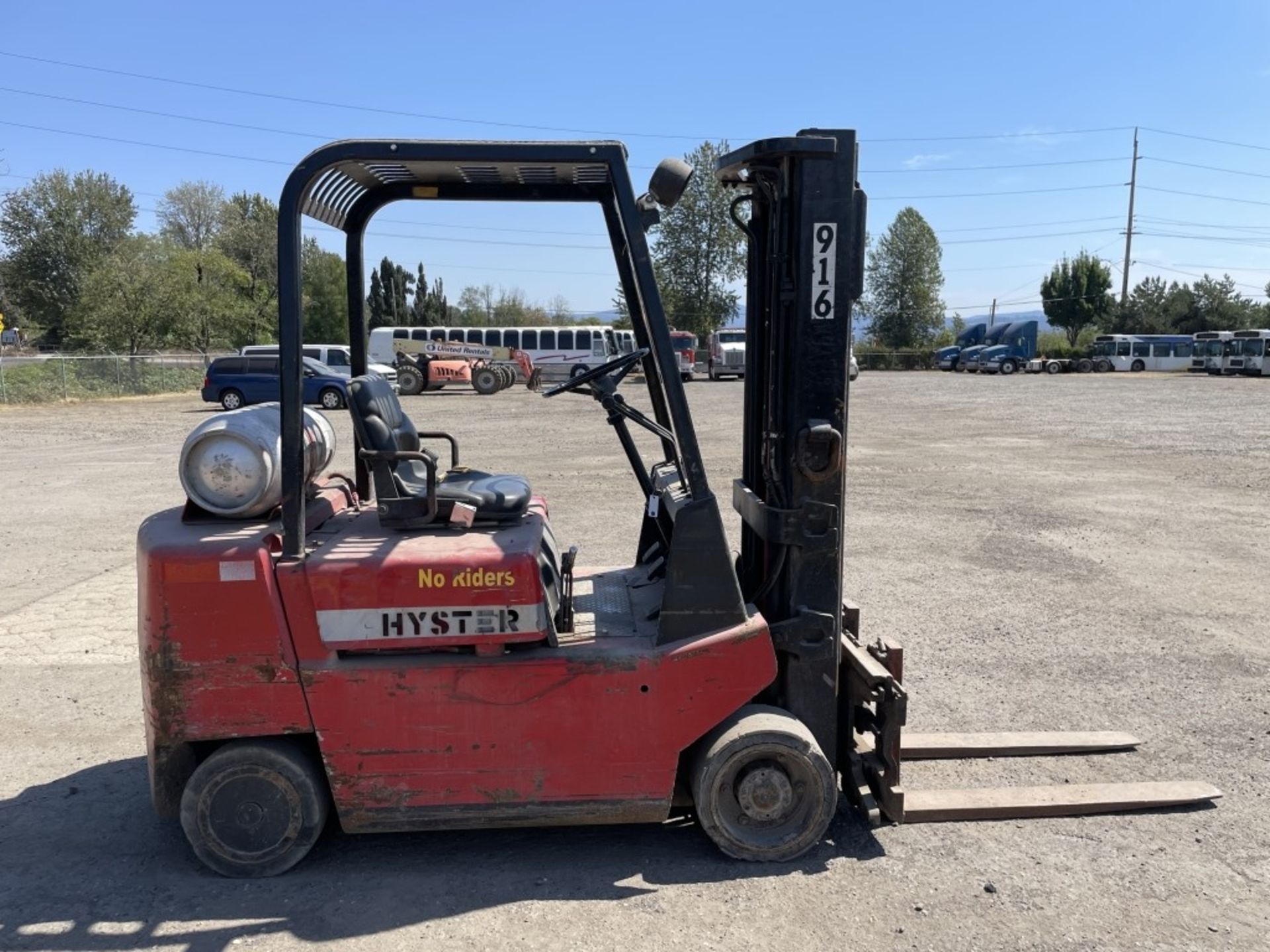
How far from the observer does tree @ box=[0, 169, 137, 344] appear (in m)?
54.6

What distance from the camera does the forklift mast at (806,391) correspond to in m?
3.71

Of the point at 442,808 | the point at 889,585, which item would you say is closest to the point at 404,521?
the point at 442,808

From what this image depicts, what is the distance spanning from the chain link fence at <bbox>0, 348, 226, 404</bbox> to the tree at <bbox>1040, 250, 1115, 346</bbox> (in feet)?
224

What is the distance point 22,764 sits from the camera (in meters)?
4.71

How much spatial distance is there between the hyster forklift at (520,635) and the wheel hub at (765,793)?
0.4 inches

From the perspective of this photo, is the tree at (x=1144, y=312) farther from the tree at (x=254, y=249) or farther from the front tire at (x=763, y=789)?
the front tire at (x=763, y=789)

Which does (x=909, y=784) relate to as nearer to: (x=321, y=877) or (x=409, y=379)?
(x=321, y=877)

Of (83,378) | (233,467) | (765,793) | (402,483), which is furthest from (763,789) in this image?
(83,378)

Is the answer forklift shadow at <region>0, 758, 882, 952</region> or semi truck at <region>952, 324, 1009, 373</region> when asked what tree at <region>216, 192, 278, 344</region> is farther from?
forklift shadow at <region>0, 758, 882, 952</region>

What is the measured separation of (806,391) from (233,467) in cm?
229

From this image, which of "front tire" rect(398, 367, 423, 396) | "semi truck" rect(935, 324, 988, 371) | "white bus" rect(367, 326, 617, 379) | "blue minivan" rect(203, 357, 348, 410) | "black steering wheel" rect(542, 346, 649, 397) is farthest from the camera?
"semi truck" rect(935, 324, 988, 371)

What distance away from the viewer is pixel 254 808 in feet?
11.8

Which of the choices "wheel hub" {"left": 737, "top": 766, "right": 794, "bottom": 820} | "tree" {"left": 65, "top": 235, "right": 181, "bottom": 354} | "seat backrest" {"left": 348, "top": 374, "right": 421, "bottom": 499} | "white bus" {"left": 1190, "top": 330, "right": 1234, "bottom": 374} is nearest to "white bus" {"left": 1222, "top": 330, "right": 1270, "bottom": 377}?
"white bus" {"left": 1190, "top": 330, "right": 1234, "bottom": 374}

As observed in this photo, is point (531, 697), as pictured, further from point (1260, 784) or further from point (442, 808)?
point (1260, 784)
